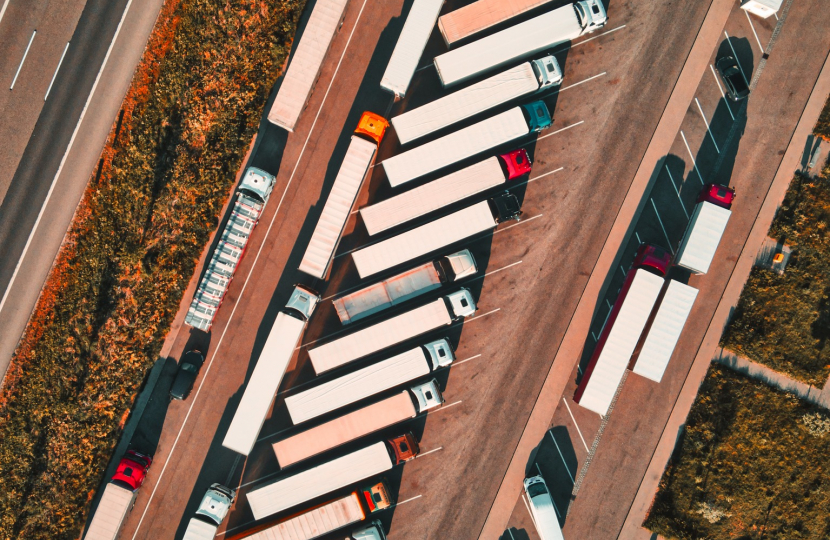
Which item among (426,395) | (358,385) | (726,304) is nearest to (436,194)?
(426,395)

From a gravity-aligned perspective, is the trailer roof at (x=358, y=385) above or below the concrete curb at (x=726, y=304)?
below

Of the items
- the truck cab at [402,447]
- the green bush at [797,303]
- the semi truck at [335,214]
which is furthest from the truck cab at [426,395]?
the green bush at [797,303]

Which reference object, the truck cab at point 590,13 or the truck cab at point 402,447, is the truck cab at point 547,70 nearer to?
the truck cab at point 590,13

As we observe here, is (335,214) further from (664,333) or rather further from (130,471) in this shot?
(664,333)

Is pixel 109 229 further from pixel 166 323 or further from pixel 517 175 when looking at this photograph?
pixel 517 175

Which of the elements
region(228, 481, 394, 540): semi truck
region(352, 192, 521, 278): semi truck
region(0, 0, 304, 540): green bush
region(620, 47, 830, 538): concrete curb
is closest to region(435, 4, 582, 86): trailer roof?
region(352, 192, 521, 278): semi truck

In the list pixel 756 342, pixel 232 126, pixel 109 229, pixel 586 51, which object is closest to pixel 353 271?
pixel 232 126

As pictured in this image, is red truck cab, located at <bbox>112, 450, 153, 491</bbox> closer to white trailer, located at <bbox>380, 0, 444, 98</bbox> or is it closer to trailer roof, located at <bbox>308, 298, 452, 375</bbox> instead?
trailer roof, located at <bbox>308, 298, 452, 375</bbox>
